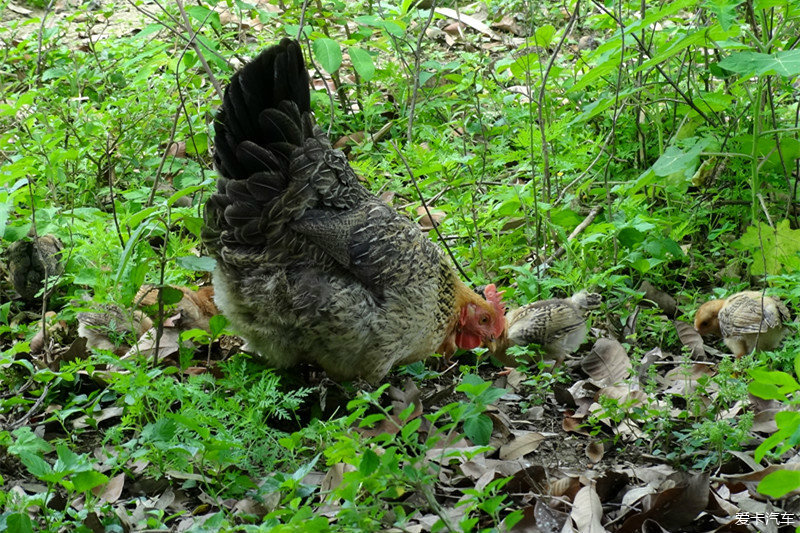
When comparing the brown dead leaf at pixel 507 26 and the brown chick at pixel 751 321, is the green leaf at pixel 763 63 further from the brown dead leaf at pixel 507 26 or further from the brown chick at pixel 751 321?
the brown dead leaf at pixel 507 26

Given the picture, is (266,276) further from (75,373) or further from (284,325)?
(75,373)

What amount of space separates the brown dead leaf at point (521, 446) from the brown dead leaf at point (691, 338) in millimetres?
1334

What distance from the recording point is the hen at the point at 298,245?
4301 mm

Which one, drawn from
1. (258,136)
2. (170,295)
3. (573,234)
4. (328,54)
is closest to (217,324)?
(170,295)

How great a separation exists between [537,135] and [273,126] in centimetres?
231

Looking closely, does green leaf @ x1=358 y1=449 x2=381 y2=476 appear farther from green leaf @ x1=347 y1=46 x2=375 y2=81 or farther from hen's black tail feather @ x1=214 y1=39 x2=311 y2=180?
green leaf @ x1=347 y1=46 x2=375 y2=81

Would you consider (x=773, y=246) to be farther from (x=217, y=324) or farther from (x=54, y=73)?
(x=54, y=73)

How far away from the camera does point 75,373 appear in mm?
4570

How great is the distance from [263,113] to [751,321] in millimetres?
2784

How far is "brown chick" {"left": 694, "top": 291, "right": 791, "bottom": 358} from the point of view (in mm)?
4617

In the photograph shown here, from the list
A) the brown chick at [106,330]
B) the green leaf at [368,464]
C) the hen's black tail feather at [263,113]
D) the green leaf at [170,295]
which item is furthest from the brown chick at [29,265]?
the green leaf at [368,464]

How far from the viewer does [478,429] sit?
3531mm

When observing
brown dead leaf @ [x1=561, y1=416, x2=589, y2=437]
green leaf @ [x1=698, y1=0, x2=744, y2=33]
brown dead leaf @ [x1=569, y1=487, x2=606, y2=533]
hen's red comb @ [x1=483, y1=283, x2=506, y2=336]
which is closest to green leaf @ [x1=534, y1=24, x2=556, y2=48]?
green leaf @ [x1=698, y1=0, x2=744, y2=33]

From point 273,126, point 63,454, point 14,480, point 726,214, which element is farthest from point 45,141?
point 726,214
